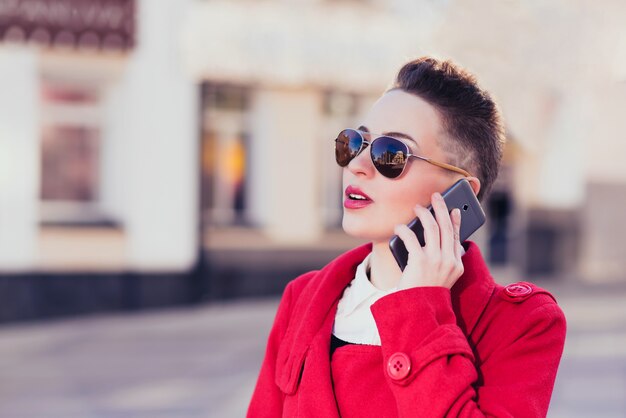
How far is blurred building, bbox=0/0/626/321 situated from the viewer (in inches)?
422

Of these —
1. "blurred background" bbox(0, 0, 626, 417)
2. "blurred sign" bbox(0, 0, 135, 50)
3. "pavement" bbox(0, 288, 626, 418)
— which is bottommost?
"pavement" bbox(0, 288, 626, 418)

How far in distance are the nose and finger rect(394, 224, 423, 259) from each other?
0.17 metres

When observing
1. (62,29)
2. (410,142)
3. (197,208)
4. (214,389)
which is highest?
(62,29)

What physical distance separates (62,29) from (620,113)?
9.87 meters

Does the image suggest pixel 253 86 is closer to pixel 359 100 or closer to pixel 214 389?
pixel 359 100

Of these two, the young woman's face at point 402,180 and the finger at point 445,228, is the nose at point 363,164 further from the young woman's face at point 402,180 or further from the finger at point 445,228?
the finger at point 445,228

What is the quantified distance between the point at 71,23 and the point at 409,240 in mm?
9677

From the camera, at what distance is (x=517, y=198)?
1543cm

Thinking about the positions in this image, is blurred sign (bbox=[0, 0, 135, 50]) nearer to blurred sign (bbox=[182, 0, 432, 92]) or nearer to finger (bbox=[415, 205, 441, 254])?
blurred sign (bbox=[182, 0, 432, 92])

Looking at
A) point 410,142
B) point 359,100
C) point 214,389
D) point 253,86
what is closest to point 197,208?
point 253,86

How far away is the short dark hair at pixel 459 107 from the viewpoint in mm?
1960

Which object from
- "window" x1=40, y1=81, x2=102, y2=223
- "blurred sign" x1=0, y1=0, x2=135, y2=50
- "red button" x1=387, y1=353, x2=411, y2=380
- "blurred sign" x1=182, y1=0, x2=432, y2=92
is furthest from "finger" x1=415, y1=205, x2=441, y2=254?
"blurred sign" x1=182, y1=0, x2=432, y2=92

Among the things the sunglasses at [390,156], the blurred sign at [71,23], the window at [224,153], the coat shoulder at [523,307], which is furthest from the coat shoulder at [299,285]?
the window at [224,153]

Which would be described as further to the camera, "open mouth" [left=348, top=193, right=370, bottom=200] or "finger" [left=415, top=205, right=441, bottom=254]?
"open mouth" [left=348, top=193, right=370, bottom=200]
